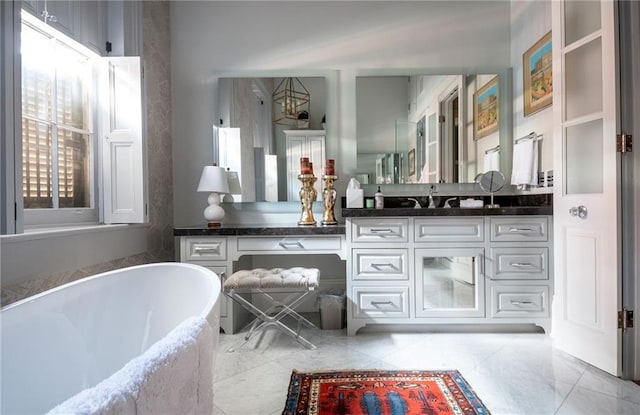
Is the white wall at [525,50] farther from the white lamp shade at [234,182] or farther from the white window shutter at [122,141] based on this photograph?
the white window shutter at [122,141]

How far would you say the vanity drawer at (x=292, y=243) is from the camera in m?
2.55

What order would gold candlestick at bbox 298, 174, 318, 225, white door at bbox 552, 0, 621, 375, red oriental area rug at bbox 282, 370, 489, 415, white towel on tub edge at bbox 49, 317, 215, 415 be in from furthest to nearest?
gold candlestick at bbox 298, 174, 318, 225, white door at bbox 552, 0, 621, 375, red oriental area rug at bbox 282, 370, 489, 415, white towel on tub edge at bbox 49, 317, 215, 415

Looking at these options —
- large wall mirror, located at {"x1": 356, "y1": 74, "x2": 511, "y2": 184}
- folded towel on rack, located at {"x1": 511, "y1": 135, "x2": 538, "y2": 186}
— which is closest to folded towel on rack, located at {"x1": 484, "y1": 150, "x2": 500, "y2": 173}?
large wall mirror, located at {"x1": 356, "y1": 74, "x2": 511, "y2": 184}

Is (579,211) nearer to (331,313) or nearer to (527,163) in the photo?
(527,163)

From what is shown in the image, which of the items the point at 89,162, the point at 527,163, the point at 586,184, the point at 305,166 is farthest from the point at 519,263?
the point at 89,162

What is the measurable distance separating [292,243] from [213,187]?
0.82 m

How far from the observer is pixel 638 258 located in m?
1.84

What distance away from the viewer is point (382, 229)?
249 centimetres

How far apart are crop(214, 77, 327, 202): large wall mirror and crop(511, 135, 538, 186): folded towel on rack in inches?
66.0

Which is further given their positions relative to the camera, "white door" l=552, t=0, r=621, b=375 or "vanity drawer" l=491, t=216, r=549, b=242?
"vanity drawer" l=491, t=216, r=549, b=242

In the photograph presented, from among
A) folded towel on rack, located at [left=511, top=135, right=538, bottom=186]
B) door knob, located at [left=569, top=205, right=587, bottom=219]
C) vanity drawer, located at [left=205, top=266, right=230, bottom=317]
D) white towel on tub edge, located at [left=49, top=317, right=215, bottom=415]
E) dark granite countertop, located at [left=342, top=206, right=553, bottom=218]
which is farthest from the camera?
folded towel on rack, located at [left=511, top=135, right=538, bottom=186]

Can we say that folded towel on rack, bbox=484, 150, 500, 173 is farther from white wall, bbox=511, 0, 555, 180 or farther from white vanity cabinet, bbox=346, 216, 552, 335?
white vanity cabinet, bbox=346, 216, 552, 335

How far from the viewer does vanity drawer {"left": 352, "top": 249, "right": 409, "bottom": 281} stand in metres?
2.48

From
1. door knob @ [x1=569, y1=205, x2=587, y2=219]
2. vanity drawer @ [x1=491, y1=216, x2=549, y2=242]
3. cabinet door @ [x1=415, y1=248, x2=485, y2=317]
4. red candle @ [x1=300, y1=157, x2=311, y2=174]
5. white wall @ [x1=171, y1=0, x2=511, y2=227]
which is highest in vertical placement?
white wall @ [x1=171, y1=0, x2=511, y2=227]
